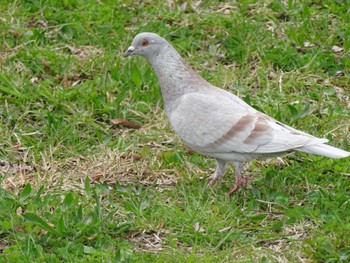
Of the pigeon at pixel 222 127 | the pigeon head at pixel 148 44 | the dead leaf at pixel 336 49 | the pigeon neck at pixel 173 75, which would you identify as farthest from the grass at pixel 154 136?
the pigeon head at pixel 148 44

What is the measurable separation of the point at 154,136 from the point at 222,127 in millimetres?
1088

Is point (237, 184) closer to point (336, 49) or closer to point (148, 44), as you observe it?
point (148, 44)

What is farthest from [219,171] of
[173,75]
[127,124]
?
[127,124]

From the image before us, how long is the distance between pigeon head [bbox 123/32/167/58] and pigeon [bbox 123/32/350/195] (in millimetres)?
123

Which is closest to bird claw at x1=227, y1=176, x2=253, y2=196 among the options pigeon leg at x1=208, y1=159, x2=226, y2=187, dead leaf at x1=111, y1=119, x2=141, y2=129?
pigeon leg at x1=208, y1=159, x2=226, y2=187

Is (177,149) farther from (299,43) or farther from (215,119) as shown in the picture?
(299,43)

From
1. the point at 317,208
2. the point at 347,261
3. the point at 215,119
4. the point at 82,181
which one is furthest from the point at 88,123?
the point at 347,261

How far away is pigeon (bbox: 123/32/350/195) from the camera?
5.79 m

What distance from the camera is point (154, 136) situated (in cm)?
691

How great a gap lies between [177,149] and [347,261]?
77.3 inches

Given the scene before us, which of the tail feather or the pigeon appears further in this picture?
the pigeon

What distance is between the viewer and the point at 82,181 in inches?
246

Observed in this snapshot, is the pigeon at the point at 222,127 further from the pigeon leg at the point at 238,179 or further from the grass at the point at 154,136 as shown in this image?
the grass at the point at 154,136

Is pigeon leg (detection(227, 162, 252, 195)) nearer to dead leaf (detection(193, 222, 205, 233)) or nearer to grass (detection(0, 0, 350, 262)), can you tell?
grass (detection(0, 0, 350, 262))
